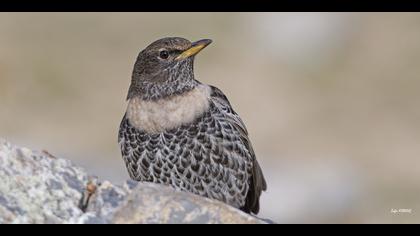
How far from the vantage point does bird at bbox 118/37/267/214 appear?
10.2 meters

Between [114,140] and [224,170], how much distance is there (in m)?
11.6

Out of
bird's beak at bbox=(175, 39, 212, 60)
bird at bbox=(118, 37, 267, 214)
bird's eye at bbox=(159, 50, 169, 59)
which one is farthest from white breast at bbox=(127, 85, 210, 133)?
bird's eye at bbox=(159, 50, 169, 59)

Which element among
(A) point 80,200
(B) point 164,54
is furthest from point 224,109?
(A) point 80,200

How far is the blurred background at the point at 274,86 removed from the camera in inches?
837

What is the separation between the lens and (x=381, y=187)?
2073cm

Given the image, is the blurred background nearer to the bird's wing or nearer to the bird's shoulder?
the bird's wing

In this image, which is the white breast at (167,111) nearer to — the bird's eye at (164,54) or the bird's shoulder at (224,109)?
the bird's shoulder at (224,109)

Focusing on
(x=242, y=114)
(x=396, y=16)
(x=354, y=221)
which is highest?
(x=396, y=16)

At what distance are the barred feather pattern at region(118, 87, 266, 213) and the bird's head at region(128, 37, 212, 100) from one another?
1.12 ft

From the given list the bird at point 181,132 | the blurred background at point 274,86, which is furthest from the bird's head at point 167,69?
the blurred background at point 274,86

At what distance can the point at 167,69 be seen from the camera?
10.7 metres
